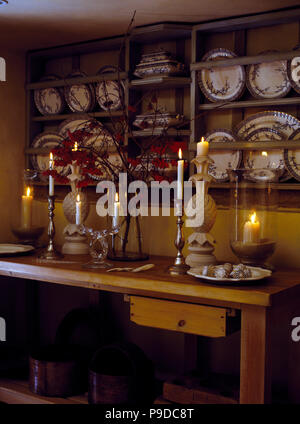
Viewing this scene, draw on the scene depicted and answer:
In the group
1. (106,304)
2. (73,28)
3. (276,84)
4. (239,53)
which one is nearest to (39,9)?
(73,28)

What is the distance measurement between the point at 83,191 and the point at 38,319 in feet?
3.32

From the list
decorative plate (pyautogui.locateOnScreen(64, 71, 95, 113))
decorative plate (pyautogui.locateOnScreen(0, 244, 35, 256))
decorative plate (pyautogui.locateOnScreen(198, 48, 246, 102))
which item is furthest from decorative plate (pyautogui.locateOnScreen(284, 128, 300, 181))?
decorative plate (pyautogui.locateOnScreen(0, 244, 35, 256))

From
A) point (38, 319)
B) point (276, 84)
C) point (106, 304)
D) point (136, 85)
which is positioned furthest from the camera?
point (38, 319)

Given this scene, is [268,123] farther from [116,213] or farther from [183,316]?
[183,316]

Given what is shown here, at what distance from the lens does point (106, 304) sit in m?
3.10

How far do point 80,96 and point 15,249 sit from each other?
995mm

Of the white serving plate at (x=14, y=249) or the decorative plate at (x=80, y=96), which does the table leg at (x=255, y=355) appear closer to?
the white serving plate at (x=14, y=249)

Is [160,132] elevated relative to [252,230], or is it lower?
elevated

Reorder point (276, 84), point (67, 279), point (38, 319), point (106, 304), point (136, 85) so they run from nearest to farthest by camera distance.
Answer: point (67, 279) < point (276, 84) < point (136, 85) < point (106, 304) < point (38, 319)

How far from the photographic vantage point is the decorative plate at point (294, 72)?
2.39m

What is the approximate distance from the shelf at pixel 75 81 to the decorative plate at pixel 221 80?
0.46 metres

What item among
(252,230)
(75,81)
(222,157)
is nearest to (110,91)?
(75,81)

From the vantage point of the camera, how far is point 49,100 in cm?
321

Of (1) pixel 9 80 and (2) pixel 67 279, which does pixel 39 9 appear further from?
(2) pixel 67 279
